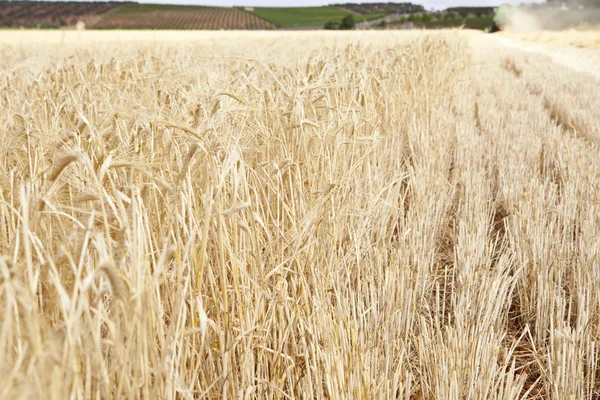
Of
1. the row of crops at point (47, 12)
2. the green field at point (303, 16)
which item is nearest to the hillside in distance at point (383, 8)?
the green field at point (303, 16)

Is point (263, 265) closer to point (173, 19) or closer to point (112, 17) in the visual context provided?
point (173, 19)

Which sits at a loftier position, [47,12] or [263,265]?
[47,12]

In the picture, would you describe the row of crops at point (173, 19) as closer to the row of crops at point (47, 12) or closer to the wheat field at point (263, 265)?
the row of crops at point (47, 12)

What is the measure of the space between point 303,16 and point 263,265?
68.4m

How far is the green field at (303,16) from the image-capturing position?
59312 mm

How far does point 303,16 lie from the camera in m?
65.6

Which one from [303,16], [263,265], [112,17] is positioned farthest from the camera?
[303,16]

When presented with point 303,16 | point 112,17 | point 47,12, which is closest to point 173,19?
point 112,17

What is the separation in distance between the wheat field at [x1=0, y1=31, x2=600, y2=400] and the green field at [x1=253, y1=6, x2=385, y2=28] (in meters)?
57.5

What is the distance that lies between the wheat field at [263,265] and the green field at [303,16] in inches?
2263

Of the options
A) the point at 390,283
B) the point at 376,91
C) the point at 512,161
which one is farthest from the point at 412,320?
the point at 376,91

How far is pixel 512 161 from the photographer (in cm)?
320

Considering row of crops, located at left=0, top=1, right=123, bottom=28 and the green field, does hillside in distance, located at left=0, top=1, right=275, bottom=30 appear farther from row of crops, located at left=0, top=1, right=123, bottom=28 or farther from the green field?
the green field

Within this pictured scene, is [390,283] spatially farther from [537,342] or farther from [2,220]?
[2,220]
